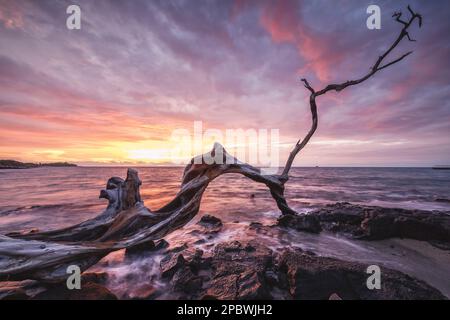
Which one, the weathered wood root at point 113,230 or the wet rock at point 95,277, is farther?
the wet rock at point 95,277

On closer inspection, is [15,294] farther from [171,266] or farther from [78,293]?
[171,266]

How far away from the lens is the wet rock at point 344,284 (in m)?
3.19

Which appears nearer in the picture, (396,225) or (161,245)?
(161,245)

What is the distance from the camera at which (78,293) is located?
3.22 meters

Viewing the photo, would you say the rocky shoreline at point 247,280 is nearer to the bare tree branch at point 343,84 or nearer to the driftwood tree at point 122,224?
the driftwood tree at point 122,224

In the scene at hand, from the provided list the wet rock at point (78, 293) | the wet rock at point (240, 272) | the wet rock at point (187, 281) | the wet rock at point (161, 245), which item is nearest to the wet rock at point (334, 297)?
the wet rock at point (240, 272)

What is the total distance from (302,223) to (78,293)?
6205 millimetres

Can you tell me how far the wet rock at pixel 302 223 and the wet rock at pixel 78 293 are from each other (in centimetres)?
569

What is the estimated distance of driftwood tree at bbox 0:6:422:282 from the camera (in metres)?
3.43

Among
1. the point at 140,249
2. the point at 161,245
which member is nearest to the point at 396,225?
the point at 161,245

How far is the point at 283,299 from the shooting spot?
328 centimetres

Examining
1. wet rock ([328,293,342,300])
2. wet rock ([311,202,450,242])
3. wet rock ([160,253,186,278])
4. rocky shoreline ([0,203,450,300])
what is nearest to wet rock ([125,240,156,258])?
rocky shoreline ([0,203,450,300])
